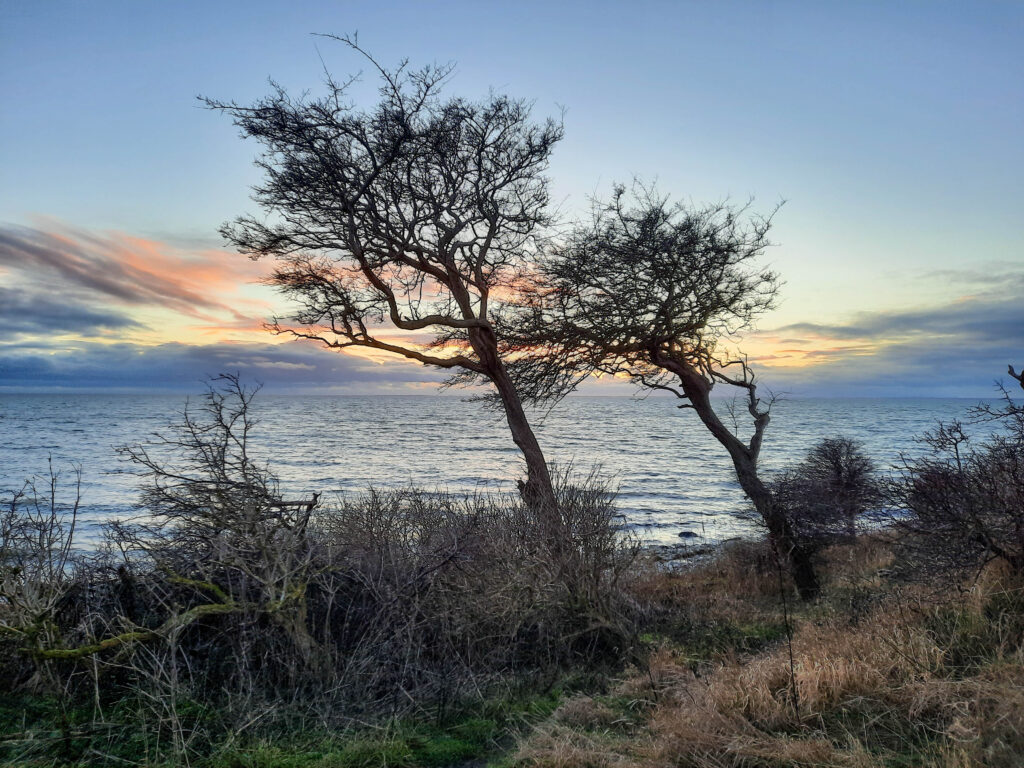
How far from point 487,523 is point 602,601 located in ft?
7.14

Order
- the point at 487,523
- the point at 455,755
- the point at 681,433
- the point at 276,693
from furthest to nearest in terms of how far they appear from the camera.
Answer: the point at 681,433 < the point at 487,523 < the point at 276,693 < the point at 455,755

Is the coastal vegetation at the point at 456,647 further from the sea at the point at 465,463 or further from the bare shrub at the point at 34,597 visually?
the sea at the point at 465,463

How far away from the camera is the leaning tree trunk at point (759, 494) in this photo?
13.6 meters

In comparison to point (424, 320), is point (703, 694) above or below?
below

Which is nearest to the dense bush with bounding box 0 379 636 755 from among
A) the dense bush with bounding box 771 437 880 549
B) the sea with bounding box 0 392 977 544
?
the sea with bounding box 0 392 977 544

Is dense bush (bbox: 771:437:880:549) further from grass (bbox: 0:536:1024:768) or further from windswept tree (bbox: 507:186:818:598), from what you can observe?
grass (bbox: 0:536:1024:768)

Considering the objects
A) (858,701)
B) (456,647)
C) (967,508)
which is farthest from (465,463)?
(858,701)

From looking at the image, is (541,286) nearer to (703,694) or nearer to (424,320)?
(424,320)

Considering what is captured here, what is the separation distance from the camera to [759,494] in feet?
46.8

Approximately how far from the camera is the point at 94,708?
18.9 feet

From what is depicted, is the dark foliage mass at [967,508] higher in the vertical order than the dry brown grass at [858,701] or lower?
higher

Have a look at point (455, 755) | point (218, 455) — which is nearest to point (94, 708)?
point (218, 455)

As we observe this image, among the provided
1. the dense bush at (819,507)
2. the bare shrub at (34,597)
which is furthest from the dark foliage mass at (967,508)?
the bare shrub at (34,597)

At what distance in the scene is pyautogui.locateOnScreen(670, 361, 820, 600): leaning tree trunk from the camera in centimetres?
1357
